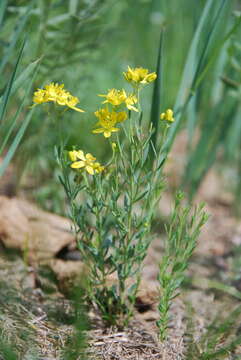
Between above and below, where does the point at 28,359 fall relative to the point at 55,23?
below

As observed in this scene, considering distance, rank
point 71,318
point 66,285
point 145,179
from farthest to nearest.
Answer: point 66,285 → point 71,318 → point 145,179

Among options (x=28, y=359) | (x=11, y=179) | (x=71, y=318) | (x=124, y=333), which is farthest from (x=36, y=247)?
(x=11, y=179)

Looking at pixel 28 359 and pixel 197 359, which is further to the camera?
pixel 197 359

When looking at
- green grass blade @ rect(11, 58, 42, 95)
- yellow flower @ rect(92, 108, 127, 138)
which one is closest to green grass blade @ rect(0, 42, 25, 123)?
green grass blade @ rect(11, 58, 42, 95)

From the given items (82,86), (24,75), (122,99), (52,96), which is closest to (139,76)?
(122,99)

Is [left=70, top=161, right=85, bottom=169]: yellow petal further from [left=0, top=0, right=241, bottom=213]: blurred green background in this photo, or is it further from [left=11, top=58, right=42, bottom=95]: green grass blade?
[left=0, top=0, right=241, bottom=213]: blurred green background

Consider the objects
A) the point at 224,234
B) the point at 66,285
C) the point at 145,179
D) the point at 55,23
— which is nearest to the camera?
the point at 145,179

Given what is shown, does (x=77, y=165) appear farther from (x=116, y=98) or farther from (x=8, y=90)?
(x=8, y=90)

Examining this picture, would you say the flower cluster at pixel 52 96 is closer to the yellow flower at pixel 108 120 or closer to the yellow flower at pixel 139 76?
the yellow flower at pixel 108 120

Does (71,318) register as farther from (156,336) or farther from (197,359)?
(197,359)

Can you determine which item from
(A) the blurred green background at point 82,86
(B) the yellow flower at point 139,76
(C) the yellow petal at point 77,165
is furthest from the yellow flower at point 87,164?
(A) the blurred green background at point 82,86

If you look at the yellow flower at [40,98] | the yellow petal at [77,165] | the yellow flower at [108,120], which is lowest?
the yellow petal at [77,165]
